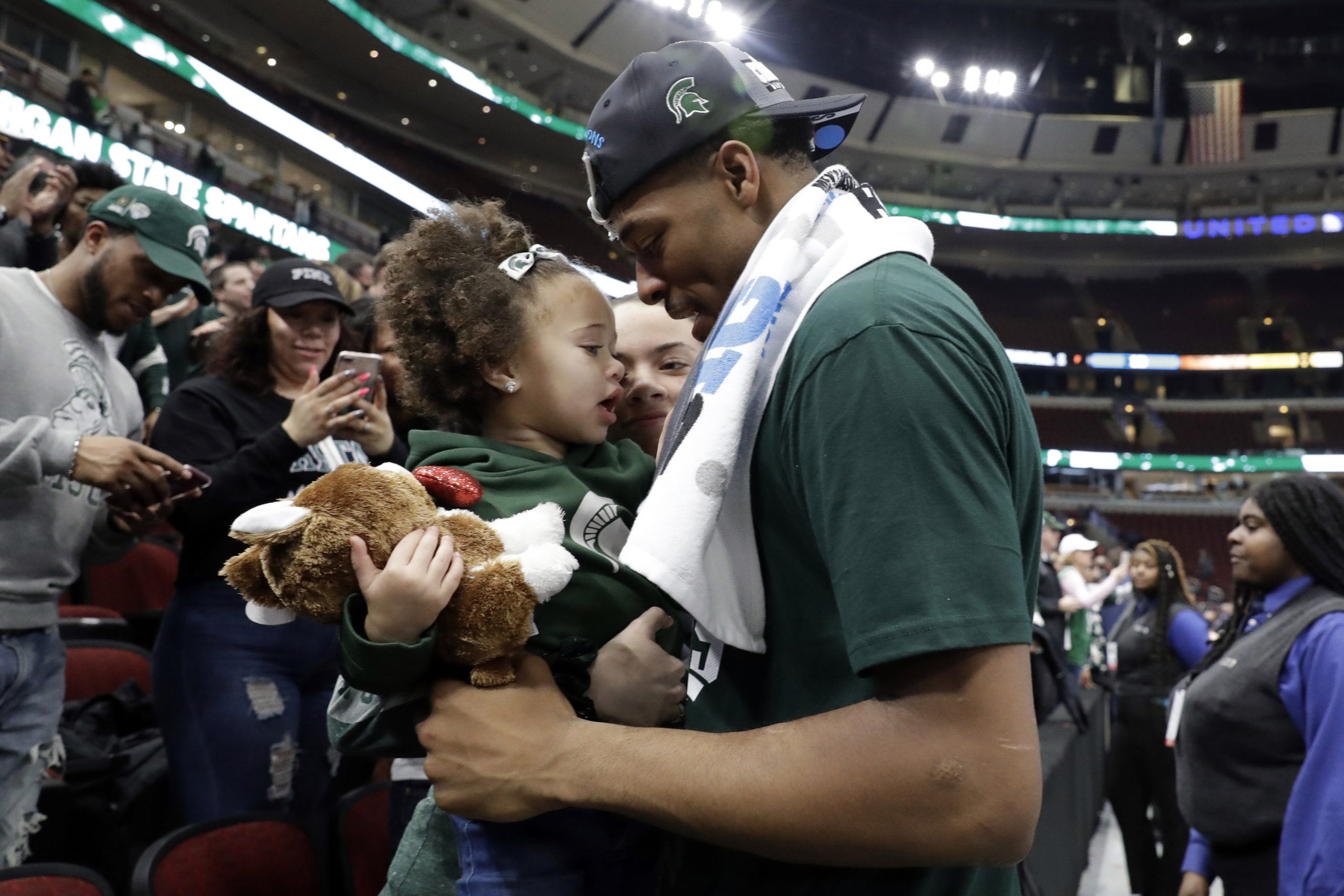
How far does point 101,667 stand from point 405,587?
8.61 ft

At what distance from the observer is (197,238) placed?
258 centimetres

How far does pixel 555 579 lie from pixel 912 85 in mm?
26953

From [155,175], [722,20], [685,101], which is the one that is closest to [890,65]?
[722,20]

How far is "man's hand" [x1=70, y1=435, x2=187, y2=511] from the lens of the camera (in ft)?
6.93

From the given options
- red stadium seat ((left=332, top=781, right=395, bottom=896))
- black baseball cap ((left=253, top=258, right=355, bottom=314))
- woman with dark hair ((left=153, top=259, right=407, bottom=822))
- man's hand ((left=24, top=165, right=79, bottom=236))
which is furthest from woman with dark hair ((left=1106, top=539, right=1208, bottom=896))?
man's hand ((left=24, top=165, right=79, bottom=236))

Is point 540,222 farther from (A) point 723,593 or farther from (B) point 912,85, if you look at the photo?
(A) point 723,593

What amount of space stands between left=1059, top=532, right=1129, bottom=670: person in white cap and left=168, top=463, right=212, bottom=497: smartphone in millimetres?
7122

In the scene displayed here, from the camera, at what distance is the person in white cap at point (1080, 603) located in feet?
29.1

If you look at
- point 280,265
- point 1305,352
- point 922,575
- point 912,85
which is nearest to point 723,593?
point 922,575

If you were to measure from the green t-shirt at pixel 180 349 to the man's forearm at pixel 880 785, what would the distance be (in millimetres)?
3835

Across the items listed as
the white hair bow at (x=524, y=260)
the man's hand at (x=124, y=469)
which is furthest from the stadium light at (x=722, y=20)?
the white hair bow at (x=524, y=260)

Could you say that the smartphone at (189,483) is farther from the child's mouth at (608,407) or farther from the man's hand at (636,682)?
the man's hand at (636,682)

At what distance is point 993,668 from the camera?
2.71ft

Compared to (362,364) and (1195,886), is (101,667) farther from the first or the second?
(1195,886)
